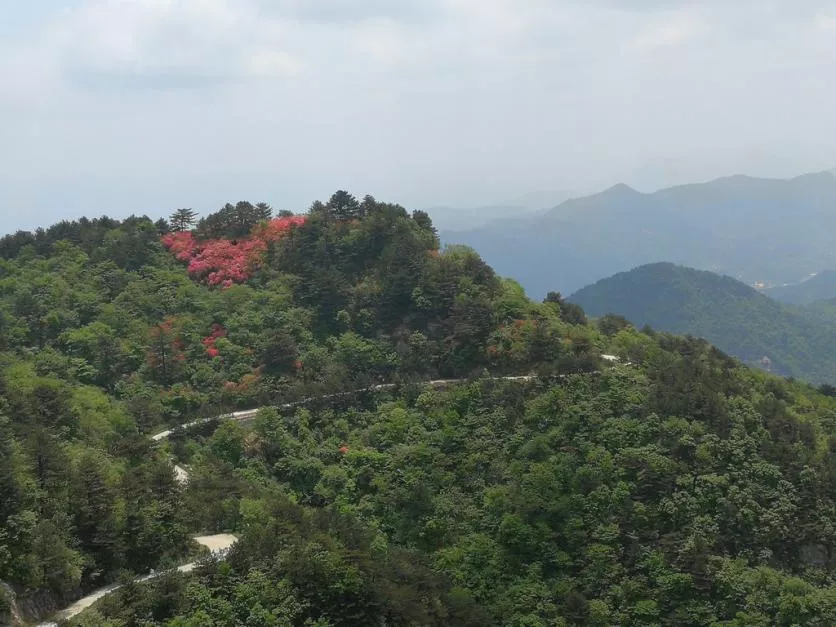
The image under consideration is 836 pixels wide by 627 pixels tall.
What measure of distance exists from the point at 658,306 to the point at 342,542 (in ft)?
330

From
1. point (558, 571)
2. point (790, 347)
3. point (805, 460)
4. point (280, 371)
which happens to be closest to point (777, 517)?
point (805, 460)

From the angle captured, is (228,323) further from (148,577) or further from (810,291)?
(810,291)

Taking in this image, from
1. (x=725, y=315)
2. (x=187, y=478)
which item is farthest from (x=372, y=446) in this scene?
(x=725, y=315)

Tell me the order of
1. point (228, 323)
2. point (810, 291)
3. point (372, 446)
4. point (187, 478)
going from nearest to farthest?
point (187, 478) → point (372, 446) → point (228, 323) → point (810, 291)

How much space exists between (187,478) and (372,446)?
21.9 ft

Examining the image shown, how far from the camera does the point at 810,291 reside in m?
159

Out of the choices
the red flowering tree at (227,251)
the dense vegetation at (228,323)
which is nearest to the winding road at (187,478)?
the dense vegetation at (228,323)

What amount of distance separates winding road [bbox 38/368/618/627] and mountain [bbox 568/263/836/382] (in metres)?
70.0

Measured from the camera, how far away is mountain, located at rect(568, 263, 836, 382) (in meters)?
93.2

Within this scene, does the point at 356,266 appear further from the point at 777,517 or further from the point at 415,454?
the point at 777,517

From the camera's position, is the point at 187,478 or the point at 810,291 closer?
the point at 187,478

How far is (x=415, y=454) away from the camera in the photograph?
2527 centimetres

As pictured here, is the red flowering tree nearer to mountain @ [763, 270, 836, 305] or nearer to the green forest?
the green forest

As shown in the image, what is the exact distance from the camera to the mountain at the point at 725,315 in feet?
306
